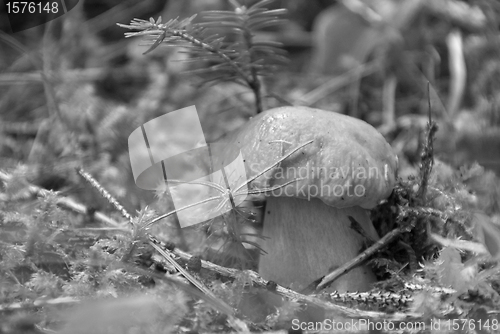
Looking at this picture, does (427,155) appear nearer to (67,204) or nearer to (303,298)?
(303,298)

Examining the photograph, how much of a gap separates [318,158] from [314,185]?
7 centimetres

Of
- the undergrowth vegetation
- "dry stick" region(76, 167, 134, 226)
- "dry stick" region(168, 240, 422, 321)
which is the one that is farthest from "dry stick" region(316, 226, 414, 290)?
"dry stick" region(76, 167, 134, 226)

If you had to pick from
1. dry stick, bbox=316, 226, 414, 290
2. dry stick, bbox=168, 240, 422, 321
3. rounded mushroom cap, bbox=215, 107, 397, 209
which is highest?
rounded mushroom cap, bbox=215, 107, 397, 209

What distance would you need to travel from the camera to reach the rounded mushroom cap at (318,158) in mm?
1142

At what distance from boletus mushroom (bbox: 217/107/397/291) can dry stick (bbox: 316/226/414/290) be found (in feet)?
0.10

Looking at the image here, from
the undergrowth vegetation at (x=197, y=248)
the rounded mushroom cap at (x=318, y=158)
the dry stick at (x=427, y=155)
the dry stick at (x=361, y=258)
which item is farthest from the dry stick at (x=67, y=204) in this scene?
the dry stick at (x=427, y=155)

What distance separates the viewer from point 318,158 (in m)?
1.15

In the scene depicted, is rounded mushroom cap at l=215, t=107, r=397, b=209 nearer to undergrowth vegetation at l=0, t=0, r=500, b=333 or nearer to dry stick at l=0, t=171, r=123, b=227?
undergrowth vegetation at l=0, t=0, r=500, b=333

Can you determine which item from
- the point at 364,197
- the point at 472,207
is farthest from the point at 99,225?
the point at 472,207

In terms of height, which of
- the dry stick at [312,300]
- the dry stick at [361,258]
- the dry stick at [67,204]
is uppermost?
the dry stick at [67,204]

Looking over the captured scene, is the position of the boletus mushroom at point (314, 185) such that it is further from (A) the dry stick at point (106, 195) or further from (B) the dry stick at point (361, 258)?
(A) the dry stick at point (106, 195)

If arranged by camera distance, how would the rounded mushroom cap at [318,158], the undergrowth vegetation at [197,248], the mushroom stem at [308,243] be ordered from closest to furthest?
1. the undergrowth vegetation at [197,248]
2. the rounded mushroom cap at [318,158]
3. the mushroom stem at [308,243]

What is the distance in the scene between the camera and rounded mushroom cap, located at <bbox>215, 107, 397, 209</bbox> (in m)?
1.14

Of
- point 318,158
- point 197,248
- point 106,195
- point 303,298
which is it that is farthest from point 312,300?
point 106,195
